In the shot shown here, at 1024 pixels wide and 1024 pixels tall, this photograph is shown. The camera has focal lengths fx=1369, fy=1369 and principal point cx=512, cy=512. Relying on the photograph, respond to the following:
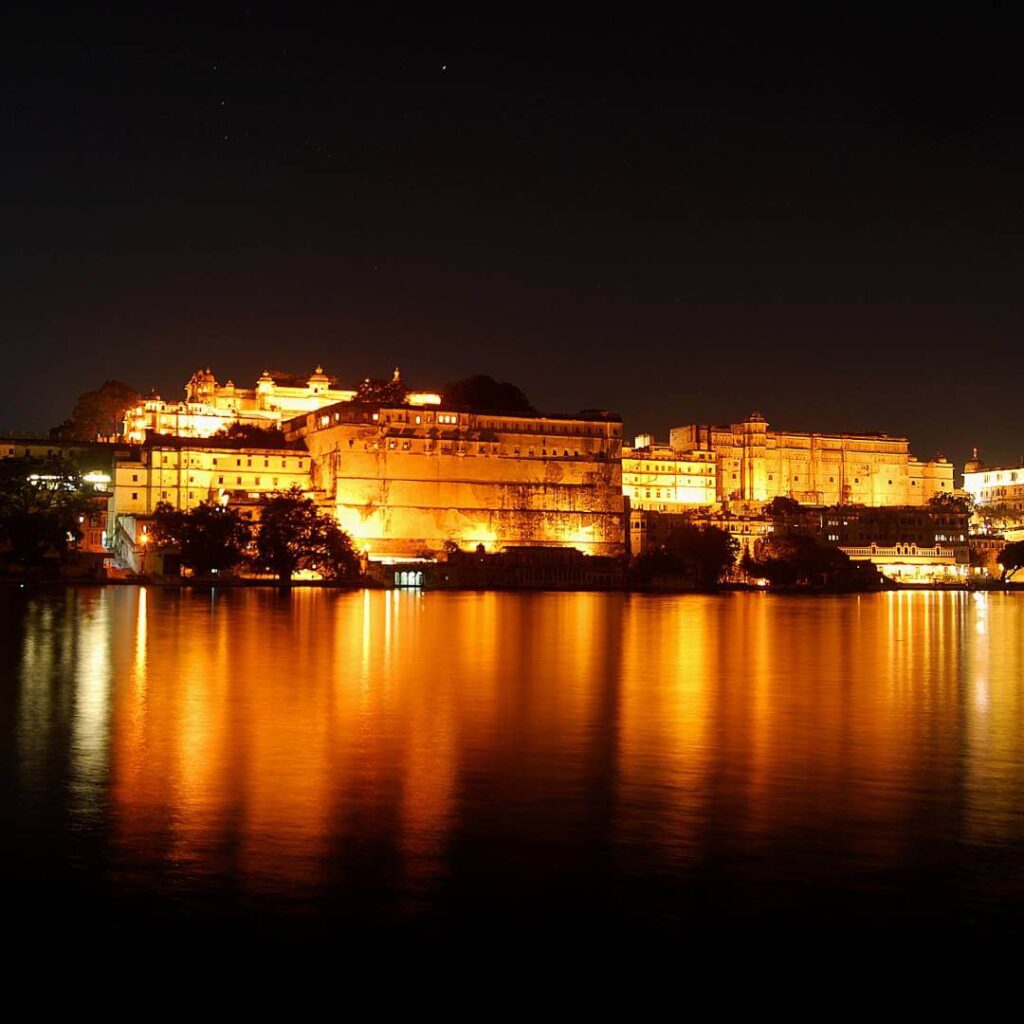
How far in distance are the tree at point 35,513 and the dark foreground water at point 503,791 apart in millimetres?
32314

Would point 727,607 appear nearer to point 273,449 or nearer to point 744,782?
point 273,449

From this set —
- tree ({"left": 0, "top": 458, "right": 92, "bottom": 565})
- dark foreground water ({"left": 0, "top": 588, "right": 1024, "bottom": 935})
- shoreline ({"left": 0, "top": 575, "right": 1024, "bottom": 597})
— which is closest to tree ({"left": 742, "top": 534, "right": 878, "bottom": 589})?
shoreline ({"left": 0, "top": 575, "right": 1024, "bottom": 597})

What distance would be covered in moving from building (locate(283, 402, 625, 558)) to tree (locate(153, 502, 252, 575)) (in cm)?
1117

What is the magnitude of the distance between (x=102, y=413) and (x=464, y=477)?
24805 millimetres

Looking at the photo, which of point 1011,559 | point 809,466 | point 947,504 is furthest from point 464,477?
point 947,504

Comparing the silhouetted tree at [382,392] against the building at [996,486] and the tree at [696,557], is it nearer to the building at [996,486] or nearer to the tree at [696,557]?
the tree at [696,557]

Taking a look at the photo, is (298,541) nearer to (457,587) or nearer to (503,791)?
(457,587)

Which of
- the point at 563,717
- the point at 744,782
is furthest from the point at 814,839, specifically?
the point at 563,717

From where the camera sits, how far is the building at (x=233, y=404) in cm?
7756

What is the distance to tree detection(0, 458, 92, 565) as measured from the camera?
57.1 metres

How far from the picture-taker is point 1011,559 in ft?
294

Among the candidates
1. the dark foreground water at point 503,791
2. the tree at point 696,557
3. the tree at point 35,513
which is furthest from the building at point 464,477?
the dark foreground water at point 503,791

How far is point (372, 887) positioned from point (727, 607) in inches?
1880

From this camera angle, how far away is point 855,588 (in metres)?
80.6
